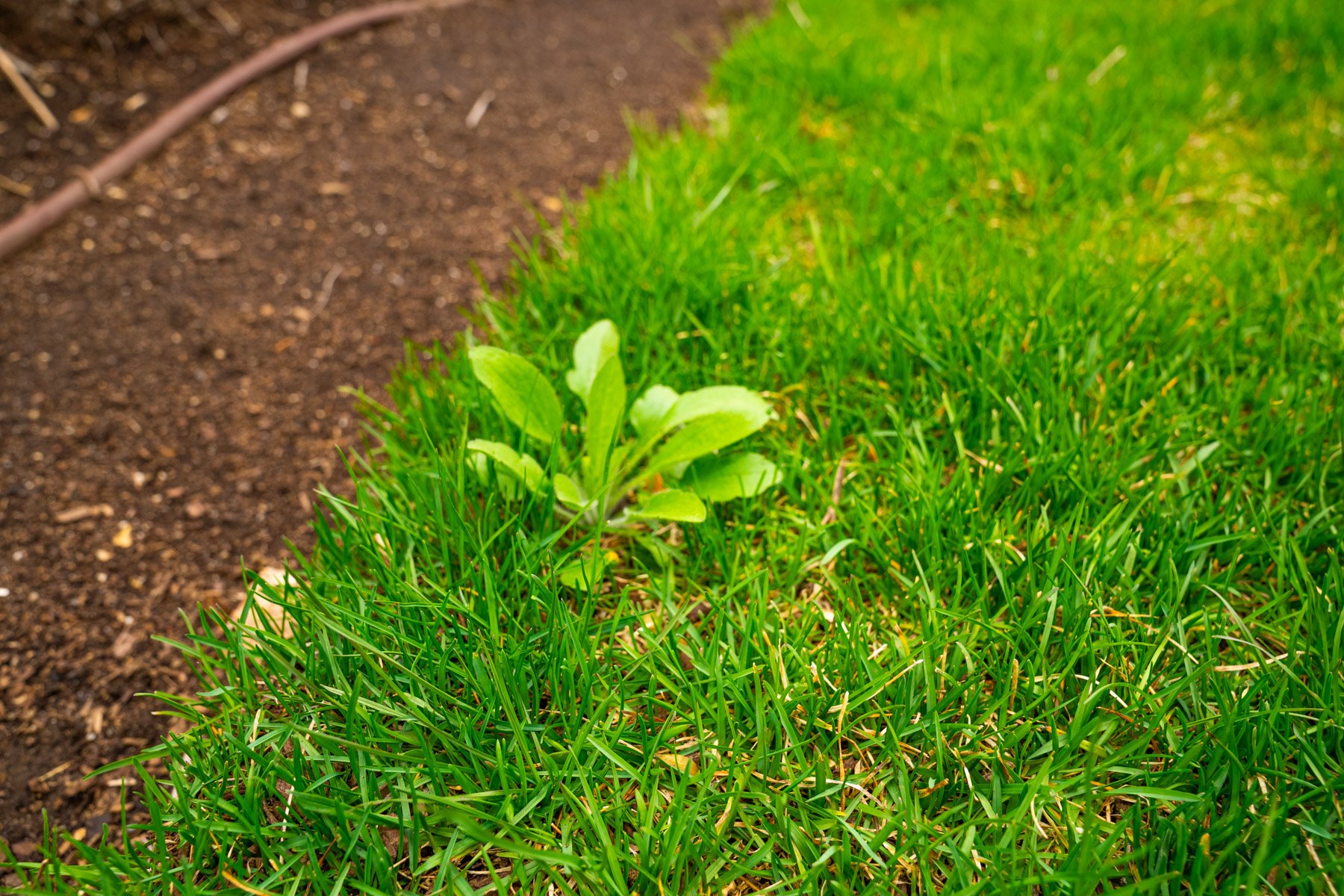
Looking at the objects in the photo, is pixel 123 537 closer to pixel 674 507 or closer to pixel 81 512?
pixel 81 512

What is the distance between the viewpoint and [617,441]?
135cm

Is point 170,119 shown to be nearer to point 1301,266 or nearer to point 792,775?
point 792,775

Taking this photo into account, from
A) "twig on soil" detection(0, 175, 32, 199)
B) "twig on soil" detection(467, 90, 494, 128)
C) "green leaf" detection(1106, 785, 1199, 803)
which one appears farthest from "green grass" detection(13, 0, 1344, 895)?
"twig on soil" detection(0, 175, 32, 199)

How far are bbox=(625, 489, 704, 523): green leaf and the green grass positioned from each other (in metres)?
0.11

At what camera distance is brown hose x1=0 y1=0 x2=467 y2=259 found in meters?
2.02

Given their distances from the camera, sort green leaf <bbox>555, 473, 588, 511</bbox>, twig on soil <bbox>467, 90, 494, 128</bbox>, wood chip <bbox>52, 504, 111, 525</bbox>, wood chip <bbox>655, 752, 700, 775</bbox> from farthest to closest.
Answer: twig on soil <bbox>467, 90, 494, 128</bbox>, wood chip <bbox>52, 504, 111, 525</bbox>, green leaf <bbox>555, 473, 588, 511</bbox>, wood chip <bbox>655, 752, 700, 775</bbox>

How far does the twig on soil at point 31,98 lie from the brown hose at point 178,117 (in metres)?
0.24

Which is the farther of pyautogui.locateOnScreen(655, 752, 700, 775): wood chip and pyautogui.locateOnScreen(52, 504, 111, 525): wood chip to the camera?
pyautogui.locateOnScreen(52, 504, 111, 525): wood chip

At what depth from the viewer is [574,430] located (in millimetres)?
1555

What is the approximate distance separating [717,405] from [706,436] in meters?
0.07

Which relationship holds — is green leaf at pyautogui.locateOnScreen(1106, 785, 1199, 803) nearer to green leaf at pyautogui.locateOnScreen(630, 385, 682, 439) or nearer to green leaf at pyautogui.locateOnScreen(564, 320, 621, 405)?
green leaf at pyautogui.locateOnScreen(630, 385, 682, 439)

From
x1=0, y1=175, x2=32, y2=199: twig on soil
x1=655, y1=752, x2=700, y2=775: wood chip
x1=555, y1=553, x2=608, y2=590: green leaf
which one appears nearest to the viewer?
x1=655, y1=752, x2=700, y2=775: wood chip

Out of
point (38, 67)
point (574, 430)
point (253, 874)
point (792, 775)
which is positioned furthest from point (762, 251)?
point (38, 67)

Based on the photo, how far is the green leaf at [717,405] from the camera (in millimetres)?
1368
